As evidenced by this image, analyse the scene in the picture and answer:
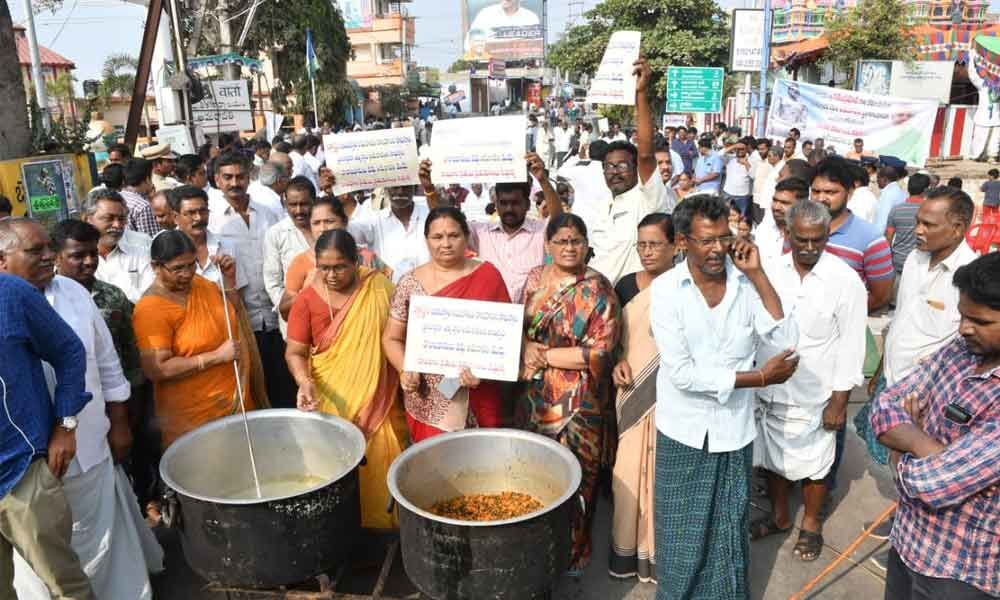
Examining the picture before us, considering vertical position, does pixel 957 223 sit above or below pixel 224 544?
above

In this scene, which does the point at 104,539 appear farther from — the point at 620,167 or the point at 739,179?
the point at 739,179

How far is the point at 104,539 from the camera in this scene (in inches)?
118

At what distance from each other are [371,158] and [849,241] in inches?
108

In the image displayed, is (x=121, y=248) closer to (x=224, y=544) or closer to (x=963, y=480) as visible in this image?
(x=224, y=544)

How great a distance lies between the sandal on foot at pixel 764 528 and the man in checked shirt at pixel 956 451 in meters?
1.56

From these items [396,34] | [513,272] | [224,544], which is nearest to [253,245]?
[513,272]

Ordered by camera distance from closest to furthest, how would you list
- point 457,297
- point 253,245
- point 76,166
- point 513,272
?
point 457,297, point 513,272, point 253,245, point 76,166

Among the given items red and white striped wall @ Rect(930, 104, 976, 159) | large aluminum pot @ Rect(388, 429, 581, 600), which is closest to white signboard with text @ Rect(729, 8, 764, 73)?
red and white striped wall @ Rect(930, 104, 976, 159)

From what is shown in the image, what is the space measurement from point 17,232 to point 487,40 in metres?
53.0

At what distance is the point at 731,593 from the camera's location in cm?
297

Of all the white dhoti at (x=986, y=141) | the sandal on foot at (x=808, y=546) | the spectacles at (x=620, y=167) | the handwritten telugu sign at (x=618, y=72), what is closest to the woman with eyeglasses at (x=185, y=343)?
the spectacles at (x=620, y=167)

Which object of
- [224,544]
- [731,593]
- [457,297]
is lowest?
[731,593]

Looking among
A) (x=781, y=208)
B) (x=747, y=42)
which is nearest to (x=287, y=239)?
(x=781, y=208)

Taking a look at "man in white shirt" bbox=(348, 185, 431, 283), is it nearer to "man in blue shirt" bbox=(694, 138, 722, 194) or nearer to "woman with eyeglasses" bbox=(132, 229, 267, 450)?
"woman with eyeglasses" bbox=(132, 229, 267, 450)
